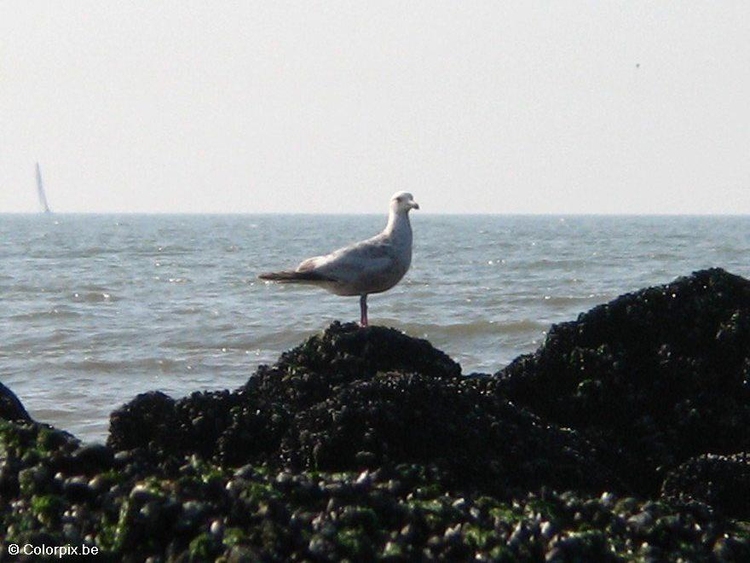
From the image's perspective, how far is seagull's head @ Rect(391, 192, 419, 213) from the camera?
420 inches

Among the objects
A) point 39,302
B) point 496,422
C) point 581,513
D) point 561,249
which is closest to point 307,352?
point 496,422

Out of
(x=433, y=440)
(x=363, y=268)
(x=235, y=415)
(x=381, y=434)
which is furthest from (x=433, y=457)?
(x=363, y=268)

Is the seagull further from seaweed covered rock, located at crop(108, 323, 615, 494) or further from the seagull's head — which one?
seaweed covered rock, located at crop(108, 323, 615, 494)

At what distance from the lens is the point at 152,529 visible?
3541 mm

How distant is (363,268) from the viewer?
32.2ft

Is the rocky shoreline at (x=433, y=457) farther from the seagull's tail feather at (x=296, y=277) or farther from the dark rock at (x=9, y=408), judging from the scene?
the seagull's tail feather at (x=296, y=277)

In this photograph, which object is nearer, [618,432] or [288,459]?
[288,459]

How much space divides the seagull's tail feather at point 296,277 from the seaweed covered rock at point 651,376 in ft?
14.4

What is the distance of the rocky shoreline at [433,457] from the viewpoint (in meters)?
3.54

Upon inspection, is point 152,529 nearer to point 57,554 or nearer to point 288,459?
point 57,554

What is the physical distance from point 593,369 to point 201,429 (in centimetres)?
154

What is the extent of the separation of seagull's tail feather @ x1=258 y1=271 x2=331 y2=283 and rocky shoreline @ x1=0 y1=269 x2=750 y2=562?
372 centimetres

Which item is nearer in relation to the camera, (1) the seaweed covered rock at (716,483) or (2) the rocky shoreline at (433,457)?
(2) the rocky shoreline at (433,457)

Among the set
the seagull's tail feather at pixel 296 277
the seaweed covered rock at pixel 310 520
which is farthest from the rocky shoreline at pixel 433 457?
the seagull's tail feather at pixel 296 277
